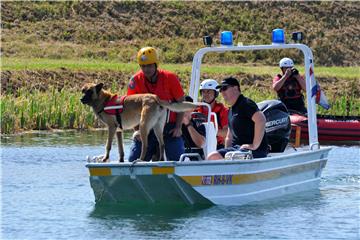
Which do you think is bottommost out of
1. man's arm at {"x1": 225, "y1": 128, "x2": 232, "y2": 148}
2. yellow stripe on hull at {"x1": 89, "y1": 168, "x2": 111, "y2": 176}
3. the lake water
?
the lake water

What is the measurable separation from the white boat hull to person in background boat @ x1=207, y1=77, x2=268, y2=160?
0.22 meters

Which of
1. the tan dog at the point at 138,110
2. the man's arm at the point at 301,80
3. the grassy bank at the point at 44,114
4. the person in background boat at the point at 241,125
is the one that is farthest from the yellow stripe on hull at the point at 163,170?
the grassy bank at the point at 44,114

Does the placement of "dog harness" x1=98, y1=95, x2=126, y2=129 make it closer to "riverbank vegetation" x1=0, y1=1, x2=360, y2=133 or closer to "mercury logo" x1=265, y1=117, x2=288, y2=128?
"mercury logo" x1=265, y1=117, x2=288, y2=128

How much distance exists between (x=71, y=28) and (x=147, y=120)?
38.9 m

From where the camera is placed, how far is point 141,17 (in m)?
54.9

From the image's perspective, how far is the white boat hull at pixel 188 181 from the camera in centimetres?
1254

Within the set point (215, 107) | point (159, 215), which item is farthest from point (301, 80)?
point (159, 215)

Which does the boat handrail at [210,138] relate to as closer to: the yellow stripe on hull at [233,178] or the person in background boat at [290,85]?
the yellow stripe on hull at [233,178]

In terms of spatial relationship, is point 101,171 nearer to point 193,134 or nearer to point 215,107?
point 193,134

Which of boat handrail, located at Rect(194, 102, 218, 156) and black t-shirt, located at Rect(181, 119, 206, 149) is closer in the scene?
boat handrail, located at Rect(194, 102, 218, 156)

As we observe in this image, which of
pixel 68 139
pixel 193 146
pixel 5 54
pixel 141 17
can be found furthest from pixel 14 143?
pixel 141 17

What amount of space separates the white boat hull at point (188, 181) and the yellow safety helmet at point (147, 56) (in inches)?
44.0

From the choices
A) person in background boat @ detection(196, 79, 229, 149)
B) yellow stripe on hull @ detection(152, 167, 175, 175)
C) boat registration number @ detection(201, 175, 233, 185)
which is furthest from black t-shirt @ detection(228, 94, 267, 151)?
yellow stripe on hull @ detection(152, 167, 175, 175)

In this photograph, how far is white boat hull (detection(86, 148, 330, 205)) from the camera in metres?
12.5
